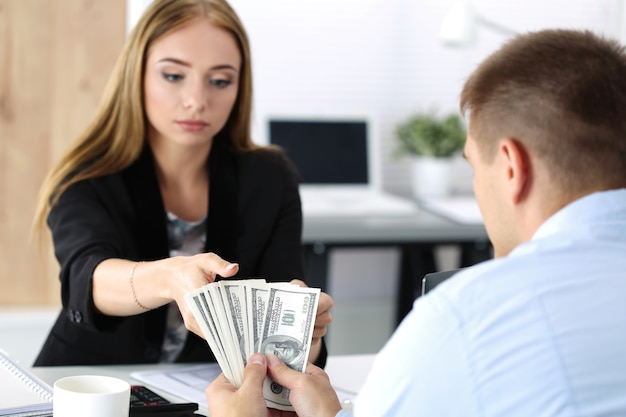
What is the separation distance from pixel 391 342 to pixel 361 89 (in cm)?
345

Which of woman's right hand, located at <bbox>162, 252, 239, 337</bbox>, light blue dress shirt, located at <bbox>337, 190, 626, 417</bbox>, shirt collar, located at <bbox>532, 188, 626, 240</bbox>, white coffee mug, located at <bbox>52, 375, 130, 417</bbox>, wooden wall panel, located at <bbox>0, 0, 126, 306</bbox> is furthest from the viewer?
wooden wall panel, located at <bbox>0, 0, 126, 306</bbox>

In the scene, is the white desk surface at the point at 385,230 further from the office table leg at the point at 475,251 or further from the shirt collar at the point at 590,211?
the shirt collar at the point at 590,211

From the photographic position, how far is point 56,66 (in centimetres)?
350

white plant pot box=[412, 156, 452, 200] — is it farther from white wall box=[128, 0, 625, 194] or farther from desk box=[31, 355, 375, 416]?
desk box=[31, 355, 375, 416]

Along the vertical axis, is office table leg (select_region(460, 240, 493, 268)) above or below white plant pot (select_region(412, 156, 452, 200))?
below

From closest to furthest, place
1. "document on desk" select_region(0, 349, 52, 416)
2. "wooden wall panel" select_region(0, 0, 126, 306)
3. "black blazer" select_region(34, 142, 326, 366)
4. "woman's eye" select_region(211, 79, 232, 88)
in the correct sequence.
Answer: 1. "document on desk" select_region(0, 349, 52, 416)
2. "black blazer" select_region(34, 142, 326, 366)
3. "woman's eye" select_region(211, 79, 232, 88)
4. "wooden wall panel" select_region(0, 0, 126, 306)

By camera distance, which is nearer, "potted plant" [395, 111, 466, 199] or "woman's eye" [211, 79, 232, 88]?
"woman's eye" [211, 79, 232, 88]

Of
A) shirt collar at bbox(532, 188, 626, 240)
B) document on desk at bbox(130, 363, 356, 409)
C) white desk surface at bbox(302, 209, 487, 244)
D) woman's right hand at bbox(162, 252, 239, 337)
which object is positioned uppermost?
shirt collar at bbox(532, 188, 626, 240)

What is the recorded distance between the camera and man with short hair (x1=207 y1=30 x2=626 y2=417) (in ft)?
3.13

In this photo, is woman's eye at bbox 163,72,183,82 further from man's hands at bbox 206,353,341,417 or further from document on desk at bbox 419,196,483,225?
document on desk at bbox 419,196,483,225

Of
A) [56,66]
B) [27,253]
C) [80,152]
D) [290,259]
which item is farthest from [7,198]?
[290,259]

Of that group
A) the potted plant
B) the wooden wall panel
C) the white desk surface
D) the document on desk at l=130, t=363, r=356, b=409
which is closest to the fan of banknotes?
the document on desk at l=130, t=363, r=356, b=409

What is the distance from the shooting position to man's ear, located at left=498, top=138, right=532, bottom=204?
111cm

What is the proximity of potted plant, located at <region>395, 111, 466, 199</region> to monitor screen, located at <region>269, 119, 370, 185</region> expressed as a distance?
0.29 meters
